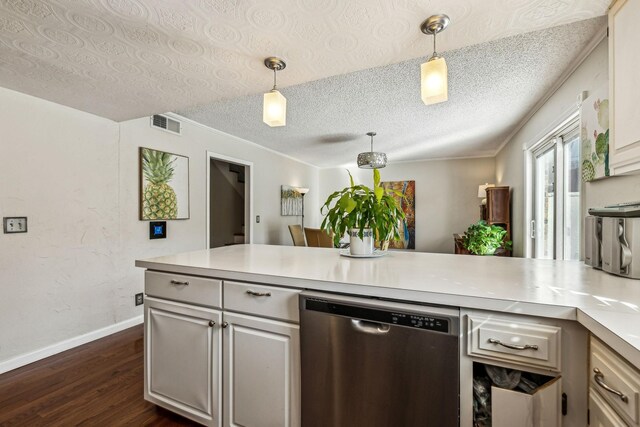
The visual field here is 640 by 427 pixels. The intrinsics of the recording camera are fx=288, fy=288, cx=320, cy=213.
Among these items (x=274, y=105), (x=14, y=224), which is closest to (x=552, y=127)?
(x=274, y=105)

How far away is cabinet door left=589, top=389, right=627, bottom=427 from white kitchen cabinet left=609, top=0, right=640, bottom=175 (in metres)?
0.87

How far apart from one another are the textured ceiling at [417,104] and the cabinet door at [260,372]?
2049 mm

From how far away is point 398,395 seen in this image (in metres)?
1.01

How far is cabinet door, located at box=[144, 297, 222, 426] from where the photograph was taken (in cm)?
140

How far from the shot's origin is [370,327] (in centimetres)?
Answer: 105

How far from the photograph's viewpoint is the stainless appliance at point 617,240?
1120mm

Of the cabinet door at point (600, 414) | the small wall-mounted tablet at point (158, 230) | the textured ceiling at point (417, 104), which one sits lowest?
the cabinet door at point (600, 414)

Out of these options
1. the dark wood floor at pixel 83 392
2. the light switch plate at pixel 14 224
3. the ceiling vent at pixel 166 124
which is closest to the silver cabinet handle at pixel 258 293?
the dark wood floor at pixel 83 392

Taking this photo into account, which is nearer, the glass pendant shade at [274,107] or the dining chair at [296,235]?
the glass pendant shade at [274,107]

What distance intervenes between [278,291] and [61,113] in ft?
8.32

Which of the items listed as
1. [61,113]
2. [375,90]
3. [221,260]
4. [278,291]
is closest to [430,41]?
[375,90]

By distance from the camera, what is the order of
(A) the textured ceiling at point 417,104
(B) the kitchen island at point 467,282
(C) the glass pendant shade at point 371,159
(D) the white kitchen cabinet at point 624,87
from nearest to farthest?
(B) the kitchen island at point 467,282, (D) the white kitchen cabinet at point 624,87, (A) the textured ceiling at point 417,104, (C) the glass pendant shade at point 371,159

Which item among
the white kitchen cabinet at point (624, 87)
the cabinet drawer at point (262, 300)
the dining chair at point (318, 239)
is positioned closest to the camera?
the white kitchen cabinet at point (624, 87)

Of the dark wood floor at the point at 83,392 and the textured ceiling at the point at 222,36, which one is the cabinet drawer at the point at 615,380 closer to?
the textured ceiling at the point at 222,36
